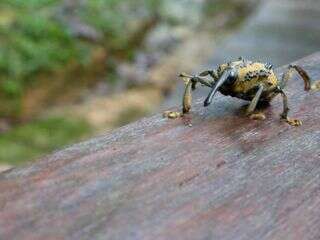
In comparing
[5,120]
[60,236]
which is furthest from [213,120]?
[5,120]

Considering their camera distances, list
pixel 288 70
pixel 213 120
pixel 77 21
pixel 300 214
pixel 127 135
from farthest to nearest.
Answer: pixel 77 21 < pixel 288 70 < pixel 213 120 < pixel 127 135 < pixel 300 214

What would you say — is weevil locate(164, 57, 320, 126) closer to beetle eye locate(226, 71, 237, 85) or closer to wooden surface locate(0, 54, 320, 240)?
beetle eye locate(226, 71, 237, 85)

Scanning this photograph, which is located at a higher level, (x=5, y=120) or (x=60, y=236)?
(x=60, y=236)

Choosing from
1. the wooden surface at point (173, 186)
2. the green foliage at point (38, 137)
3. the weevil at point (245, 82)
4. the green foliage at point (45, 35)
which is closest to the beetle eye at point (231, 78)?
the weevil at point (245, 82)

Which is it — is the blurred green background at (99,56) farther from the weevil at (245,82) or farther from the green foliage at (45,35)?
the weevil at (245,82)

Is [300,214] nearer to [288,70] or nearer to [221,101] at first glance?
[221,101]

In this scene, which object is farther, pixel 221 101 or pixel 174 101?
pixel 174 101
